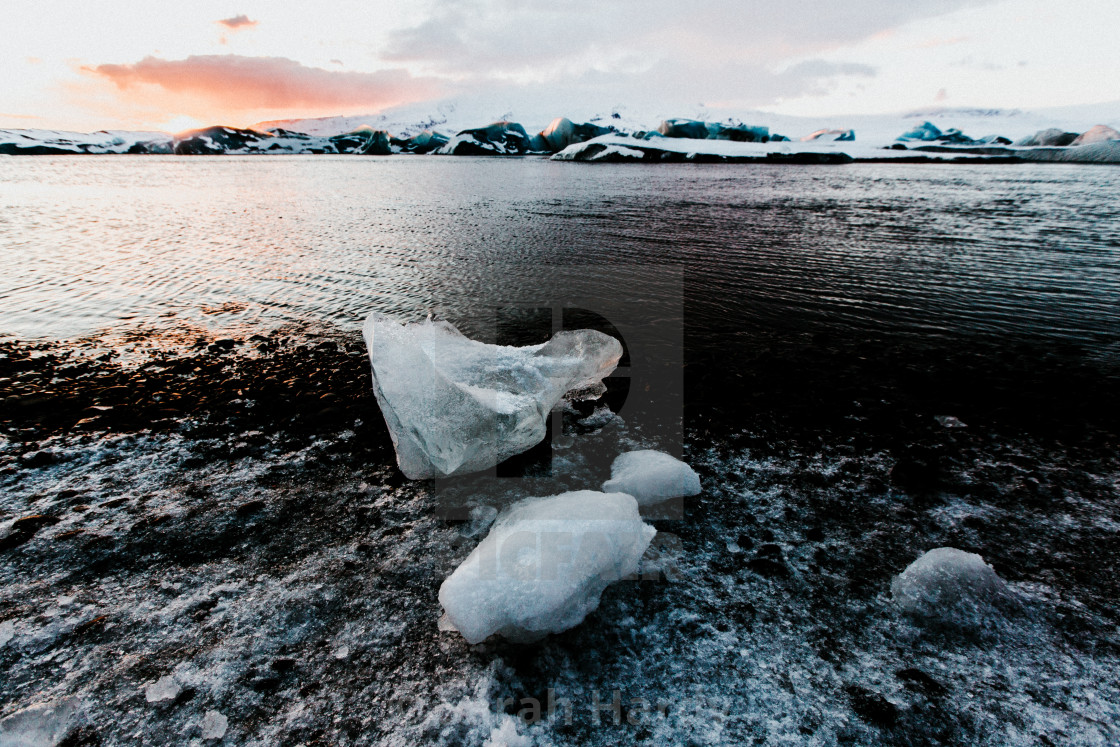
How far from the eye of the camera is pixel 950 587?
2.52 metres

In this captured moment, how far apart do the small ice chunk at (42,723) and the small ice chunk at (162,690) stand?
0.23 metres

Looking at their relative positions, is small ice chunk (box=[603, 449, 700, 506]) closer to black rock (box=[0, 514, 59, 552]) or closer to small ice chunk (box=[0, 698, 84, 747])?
small ice chunk (box=[0, 698, 84, 747])

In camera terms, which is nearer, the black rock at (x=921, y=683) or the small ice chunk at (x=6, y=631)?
the black rock at (x=921, y=683)

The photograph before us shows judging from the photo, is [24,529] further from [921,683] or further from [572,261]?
[572,261]

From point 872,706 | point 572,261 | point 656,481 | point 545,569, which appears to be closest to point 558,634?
point 545,569

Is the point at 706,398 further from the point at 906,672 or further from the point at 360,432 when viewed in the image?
the point at 360,432

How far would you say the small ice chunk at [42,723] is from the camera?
196 cm

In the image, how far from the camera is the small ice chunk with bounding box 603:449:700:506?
3334 millimetres

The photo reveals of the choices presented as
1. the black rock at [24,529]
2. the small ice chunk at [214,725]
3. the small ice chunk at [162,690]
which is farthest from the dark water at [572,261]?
the small ice chunk at [214,725]

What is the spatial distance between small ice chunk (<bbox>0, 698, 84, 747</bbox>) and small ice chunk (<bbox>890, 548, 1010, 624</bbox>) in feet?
12.8

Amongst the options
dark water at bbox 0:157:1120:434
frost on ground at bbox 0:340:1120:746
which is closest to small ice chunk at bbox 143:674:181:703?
frost on ground at bbox 0:340:1120:746

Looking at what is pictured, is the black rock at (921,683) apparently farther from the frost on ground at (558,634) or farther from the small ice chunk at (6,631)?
the small ice chunk at (6,631)

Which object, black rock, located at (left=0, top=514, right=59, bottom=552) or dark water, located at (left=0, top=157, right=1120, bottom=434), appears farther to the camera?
dark water, located at (left=0, top=157, right=1120, bottom=434)

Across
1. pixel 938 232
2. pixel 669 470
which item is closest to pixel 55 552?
pixel 669 470
